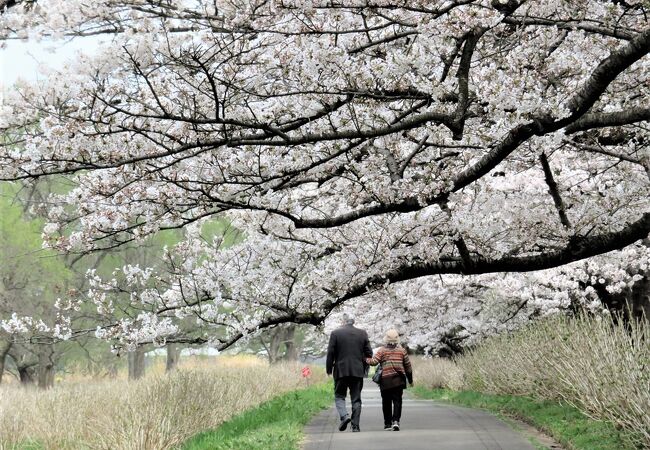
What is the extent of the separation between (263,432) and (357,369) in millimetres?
2233

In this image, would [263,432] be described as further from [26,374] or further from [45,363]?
[26,374]

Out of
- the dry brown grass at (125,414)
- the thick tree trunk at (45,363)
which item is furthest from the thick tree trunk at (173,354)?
the dry brown grass at (125,414)

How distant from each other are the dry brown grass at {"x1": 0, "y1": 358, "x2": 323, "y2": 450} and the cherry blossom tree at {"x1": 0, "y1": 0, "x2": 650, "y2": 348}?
55.7 inches

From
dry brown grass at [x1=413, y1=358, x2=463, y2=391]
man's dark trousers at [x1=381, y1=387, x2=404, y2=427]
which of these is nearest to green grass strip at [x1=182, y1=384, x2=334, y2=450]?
man's dark trousers at [x1=381, y1=387, x2=404, y2=427]

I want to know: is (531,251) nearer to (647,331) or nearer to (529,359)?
(529,359)

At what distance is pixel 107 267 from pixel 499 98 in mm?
38188

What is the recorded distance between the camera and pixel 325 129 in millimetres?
10039

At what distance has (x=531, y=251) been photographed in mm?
14406

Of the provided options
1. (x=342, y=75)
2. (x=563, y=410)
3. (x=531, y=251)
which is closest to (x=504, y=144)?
(x=342, y=75)

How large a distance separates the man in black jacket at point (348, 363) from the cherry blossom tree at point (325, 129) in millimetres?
1033

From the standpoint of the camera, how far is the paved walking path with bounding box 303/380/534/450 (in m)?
11.2

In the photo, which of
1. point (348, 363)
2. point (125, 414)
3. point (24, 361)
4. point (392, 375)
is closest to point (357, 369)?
point (348, 363)

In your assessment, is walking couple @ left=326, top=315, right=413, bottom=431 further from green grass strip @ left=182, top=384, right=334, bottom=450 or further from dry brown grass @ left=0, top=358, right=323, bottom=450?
dry brown grass @ left=0, top=358, right=323, bottom=450

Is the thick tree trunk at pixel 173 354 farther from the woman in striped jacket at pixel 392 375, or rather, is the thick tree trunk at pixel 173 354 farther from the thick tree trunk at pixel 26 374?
the woman in striped jacket at pixel 392 375
